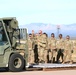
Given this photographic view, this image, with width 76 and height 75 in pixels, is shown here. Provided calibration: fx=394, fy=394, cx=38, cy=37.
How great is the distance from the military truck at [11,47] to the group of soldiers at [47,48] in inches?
39.1

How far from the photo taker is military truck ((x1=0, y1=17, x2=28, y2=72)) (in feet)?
55.7

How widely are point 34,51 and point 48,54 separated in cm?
83

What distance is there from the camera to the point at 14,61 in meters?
17.2

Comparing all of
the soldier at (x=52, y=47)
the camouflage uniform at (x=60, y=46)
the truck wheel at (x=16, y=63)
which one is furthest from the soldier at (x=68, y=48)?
the truck wheel at (x=16, y=63)

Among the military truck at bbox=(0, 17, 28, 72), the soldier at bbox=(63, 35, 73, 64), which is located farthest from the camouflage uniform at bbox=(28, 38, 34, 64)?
the soldier at bbox=(63, 35, 73, 64)

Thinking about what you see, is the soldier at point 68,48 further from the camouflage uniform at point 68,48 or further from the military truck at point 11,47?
the military truck at point 11,47

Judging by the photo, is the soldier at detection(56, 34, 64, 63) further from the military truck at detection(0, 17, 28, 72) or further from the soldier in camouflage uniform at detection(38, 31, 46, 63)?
the military truck at detection(0, 17, 28, 72)

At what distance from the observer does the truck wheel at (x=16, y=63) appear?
668 inches

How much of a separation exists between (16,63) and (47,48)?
2989 millimetres

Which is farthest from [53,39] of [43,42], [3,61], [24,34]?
[3,61]

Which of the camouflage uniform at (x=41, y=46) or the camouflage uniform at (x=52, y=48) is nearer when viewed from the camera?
the camouflage uniform at (x=41, y=46)

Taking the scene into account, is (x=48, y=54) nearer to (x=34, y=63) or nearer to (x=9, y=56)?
(x=34, y=63)

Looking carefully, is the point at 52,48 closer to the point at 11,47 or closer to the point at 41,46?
the point at 41,46

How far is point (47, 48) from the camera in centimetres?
1986
